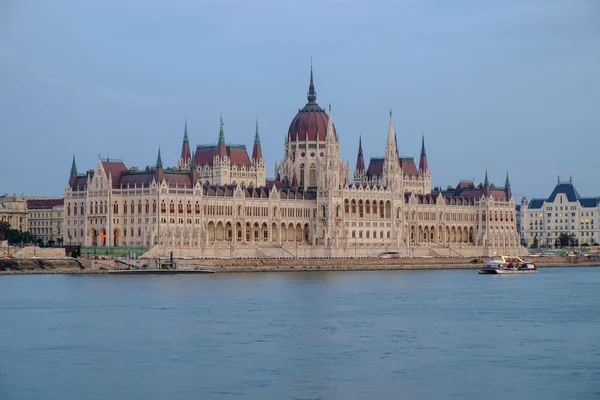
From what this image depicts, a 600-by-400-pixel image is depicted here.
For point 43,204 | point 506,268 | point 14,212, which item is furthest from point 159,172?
point 43,204

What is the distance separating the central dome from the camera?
164 meters

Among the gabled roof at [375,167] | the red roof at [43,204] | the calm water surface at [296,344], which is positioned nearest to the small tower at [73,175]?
the red roof at [43,204]

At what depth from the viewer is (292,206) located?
153m

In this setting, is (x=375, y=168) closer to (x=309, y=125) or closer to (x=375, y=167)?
(x=375, y=167)

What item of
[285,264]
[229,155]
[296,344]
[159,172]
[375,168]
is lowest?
[296,344]

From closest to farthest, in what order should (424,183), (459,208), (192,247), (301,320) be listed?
(301,320)
(192,247)
(459,208)
(424,183)

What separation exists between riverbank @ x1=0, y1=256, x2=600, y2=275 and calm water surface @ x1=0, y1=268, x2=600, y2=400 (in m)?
27.8

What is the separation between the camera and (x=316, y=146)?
163 meters

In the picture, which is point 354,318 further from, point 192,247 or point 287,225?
point 287,225

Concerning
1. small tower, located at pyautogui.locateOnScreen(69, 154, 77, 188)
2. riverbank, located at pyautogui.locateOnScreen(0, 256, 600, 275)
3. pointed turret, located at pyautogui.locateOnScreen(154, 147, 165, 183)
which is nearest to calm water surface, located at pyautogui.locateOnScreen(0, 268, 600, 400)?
riverbank, located at pyautogui.locateOnScreen(0, 256, 600, 275)

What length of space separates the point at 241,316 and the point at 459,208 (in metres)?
111

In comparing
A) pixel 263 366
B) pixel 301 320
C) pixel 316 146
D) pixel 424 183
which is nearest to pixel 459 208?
pixel 424 183

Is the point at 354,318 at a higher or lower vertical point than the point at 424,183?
lower

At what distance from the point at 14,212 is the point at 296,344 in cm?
12277
